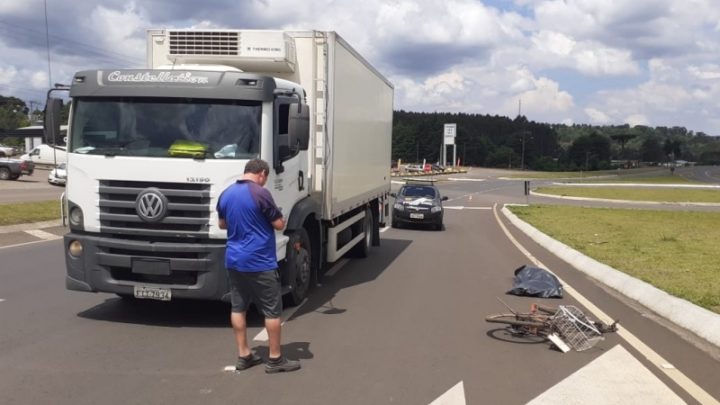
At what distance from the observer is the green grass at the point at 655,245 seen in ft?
32.6

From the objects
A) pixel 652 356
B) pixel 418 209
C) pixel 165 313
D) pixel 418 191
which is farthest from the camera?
pixel 418 191

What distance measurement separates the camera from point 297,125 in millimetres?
7051

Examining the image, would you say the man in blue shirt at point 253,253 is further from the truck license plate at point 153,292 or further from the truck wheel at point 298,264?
the truck wheel at point 298,264

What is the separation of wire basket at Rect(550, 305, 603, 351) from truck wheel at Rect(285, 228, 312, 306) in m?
3.06

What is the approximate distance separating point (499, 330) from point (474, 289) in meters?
2.75

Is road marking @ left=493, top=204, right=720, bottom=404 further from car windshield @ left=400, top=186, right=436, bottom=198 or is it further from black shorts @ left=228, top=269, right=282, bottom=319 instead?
car windshield @ left=400, top=186, right=436, bottom=198

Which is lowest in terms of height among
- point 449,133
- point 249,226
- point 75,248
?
point 75,248

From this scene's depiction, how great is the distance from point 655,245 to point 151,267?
12.4 meters

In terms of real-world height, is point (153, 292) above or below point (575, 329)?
above

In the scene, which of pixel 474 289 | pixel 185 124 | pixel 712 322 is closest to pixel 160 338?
pixel 185 124

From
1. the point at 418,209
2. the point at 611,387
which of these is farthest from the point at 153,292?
the point at 418,209

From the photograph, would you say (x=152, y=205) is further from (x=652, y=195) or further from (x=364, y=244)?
(x=652, y=195)

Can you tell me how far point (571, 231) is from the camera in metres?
19.2

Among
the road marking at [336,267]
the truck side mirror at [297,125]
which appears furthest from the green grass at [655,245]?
the truck side mirror at [297,125]
